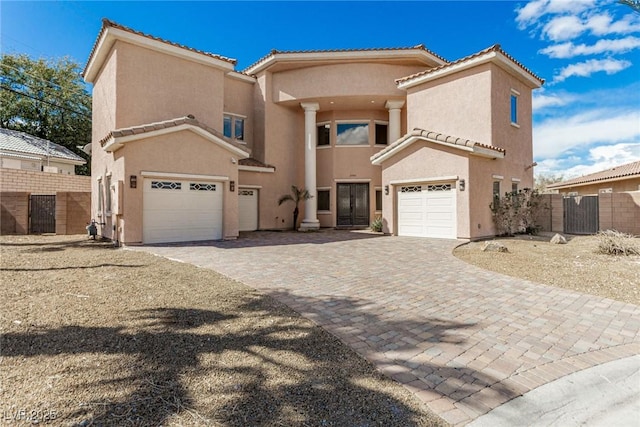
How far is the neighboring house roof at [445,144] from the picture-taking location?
13.0m

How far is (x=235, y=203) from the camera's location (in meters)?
14.1

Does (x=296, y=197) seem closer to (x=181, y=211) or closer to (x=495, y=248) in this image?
(x=181, y=211)

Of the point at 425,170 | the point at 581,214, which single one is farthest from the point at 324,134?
the point at 581,214

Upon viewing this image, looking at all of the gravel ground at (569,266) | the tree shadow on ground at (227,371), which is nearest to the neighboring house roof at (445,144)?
the gravel ground at (569,266)

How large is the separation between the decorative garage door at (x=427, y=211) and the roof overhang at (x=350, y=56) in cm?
836

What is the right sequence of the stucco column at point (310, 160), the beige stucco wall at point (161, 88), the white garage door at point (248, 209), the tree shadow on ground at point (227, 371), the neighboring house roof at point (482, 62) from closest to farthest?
the tree shadow on ground at point (227, 371) → the beige stucco wall at point (161, 88) → the neighboring house roof at point (482, 62) → the white garage door at point (248, 209) → the stucco column at point (310, 160)

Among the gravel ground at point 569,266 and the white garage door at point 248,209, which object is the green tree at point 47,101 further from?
the gravel ground at point 569,266

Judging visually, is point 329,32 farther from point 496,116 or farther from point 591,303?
point 591,303

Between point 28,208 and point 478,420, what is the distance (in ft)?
69.2

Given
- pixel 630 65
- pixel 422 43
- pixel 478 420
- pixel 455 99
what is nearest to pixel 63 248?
pixel 478 420

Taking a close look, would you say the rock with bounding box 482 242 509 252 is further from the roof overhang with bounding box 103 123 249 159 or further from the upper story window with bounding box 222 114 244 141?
the upper story window with bounding box 222 114 244 141

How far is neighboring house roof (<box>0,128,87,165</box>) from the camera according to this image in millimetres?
21859

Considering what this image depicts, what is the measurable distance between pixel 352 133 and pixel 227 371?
19.3 metres

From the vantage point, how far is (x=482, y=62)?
14.6 m
